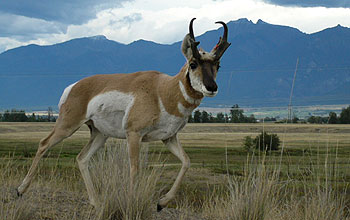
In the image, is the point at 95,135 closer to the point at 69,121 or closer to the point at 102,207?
the point at 69,121

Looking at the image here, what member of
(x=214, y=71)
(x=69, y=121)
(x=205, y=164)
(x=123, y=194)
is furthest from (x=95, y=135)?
(x=205, y=164)

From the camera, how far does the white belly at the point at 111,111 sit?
7.85 m

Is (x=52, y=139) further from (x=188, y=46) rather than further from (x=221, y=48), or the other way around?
(x=221, y=48)

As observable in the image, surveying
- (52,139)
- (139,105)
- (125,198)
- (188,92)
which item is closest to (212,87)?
(188,92)

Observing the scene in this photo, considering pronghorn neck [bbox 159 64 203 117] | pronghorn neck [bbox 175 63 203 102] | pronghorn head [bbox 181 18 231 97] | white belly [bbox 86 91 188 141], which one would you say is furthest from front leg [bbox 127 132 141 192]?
pronghorn head [bbox 181 18 231 97]

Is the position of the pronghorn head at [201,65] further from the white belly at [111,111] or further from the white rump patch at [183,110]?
the white belly at [111,111]

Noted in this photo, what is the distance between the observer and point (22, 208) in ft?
24.2

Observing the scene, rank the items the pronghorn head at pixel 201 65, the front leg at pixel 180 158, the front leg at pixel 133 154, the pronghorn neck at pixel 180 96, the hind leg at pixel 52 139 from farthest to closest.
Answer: the hind leg at pixel 52 139 < the front leg at pixel 180 158 < the front leg at pixel 133 154 < the pronghorn neck at pixel 180 96 < the pronghorn head at pixel 201 65

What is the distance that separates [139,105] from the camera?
7.57 metres

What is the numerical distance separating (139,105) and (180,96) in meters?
0.82

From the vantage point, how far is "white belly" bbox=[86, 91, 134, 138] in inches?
309

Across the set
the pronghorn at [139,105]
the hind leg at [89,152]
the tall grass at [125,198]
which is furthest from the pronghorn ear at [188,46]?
the hind leg at [89,152]

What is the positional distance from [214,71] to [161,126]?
142 cm

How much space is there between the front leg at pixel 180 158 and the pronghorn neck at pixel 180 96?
26.0 inches
